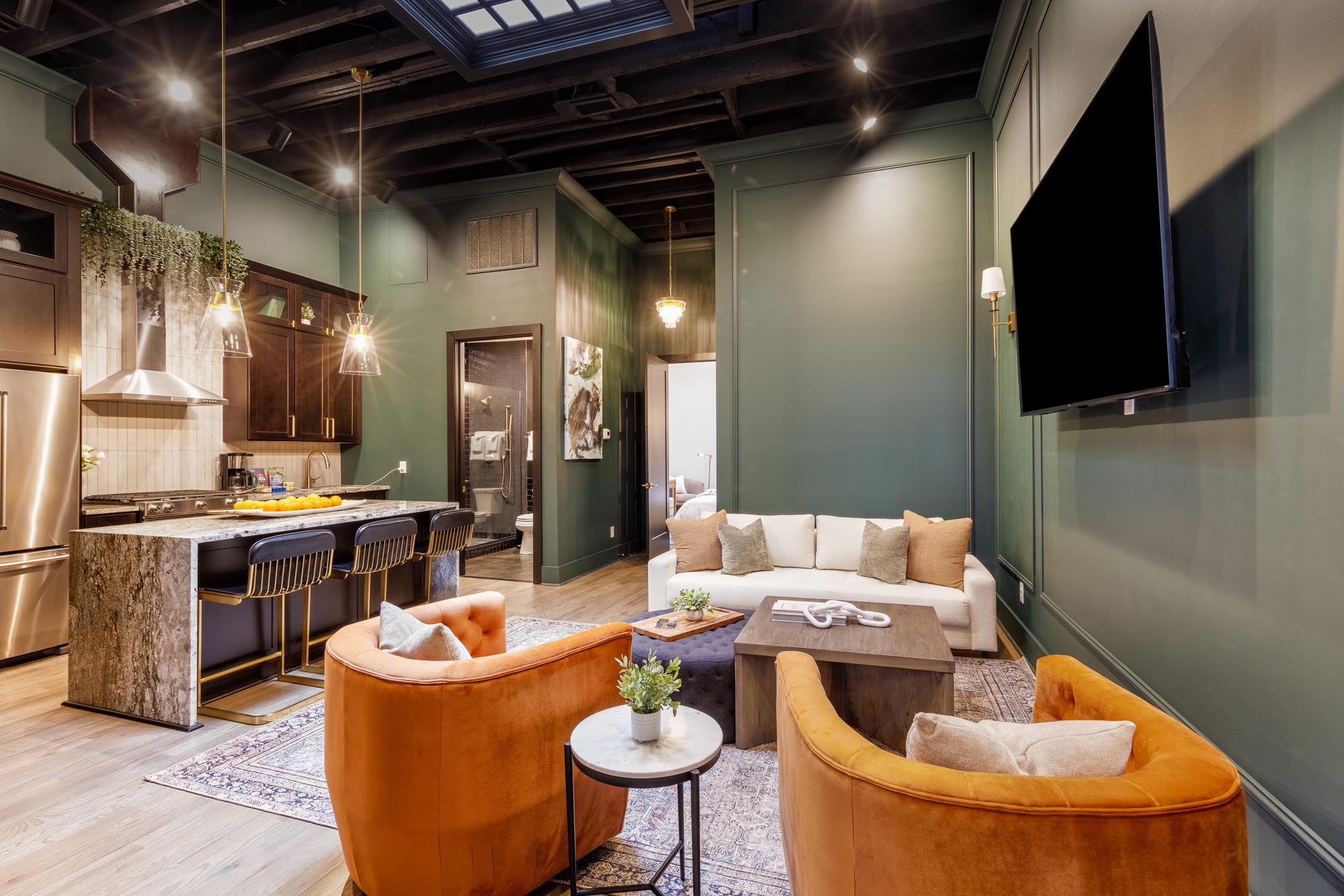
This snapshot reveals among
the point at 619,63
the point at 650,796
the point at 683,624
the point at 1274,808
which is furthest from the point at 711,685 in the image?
the point at 619,63

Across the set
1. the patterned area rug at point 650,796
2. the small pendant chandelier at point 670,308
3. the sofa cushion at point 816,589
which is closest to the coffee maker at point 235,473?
the patterned area rug at point 650,796

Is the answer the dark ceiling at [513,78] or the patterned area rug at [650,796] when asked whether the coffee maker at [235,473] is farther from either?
the patterned area rug at [650,796]

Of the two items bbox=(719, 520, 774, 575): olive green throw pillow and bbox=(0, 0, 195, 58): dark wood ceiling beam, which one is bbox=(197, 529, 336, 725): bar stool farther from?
bbox=(0, 0, 195, 58): dark wood ceiling beam

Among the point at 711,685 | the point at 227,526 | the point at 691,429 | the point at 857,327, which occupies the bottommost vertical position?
the point at 711,685

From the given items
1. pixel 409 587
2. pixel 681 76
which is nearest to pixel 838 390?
pixel 681 76

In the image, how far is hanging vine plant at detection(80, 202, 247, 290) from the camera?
4.36 metres

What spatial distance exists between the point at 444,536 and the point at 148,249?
117 inches

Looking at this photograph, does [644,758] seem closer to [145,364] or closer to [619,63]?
[619,63]

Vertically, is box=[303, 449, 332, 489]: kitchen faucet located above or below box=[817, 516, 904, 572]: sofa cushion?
above

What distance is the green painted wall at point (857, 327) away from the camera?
15.1ft

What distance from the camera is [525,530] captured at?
25.0ft

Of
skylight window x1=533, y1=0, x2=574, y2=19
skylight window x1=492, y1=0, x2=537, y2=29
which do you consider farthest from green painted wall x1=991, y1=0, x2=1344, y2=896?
skylight window x1=492, y1=0, x2=537, y2=29

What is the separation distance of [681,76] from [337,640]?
4133 millimetres

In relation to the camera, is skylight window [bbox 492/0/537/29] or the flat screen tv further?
skylight window [bbox 492/0/537/29]
